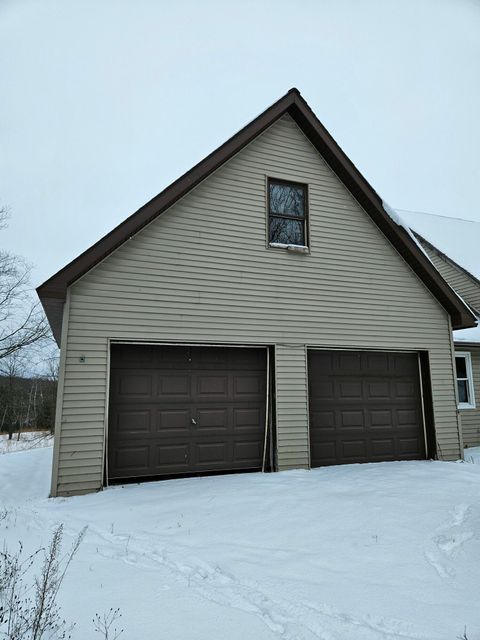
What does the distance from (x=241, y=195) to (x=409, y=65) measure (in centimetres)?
1663

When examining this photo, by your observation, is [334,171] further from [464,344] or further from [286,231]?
[464,344]

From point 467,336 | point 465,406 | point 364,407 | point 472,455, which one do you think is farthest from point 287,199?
point 465,406

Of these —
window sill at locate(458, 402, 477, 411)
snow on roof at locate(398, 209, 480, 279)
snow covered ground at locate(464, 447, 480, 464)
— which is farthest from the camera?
snow on roof at locate(398, 209, 480, 279)

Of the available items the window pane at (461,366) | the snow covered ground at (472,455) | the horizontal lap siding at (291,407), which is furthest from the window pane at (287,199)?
the window pane at (461,366)

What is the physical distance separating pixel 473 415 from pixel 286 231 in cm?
841

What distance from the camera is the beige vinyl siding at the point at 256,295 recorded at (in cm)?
710

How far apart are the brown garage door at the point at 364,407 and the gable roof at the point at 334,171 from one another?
182 centimetres

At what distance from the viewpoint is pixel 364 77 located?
985 inches

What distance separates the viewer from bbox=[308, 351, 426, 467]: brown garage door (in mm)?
8672

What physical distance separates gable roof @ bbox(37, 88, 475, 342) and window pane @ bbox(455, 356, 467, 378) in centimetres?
390

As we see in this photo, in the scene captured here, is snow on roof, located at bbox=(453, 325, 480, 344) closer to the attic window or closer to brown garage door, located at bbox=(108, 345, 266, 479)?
the attic window

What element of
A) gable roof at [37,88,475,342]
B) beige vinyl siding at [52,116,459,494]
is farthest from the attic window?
gable roof at [37,88,475,342]

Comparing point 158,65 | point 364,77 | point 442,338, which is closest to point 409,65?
point 364,77

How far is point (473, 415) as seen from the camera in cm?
1279
